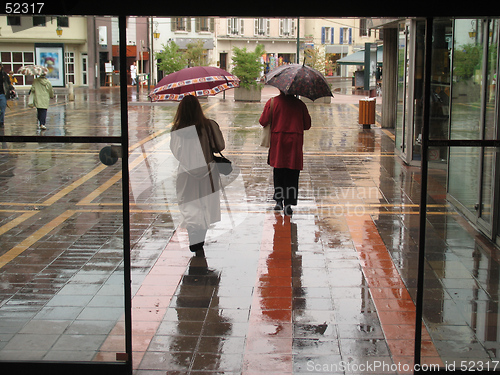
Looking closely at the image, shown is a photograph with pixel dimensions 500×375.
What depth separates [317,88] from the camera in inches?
293

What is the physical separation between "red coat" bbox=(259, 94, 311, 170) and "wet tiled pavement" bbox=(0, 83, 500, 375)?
77cm

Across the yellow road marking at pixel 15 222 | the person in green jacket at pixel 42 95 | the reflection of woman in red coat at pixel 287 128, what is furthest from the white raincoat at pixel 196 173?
the yellow road marking at pixel 15 222

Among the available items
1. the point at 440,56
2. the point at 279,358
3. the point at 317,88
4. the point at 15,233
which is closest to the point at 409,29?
the point at 440,56

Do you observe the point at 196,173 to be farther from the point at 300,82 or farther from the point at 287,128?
the point at 300,82

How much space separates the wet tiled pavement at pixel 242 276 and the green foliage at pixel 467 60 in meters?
1.67

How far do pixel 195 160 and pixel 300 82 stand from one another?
1.88m

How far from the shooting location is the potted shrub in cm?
2711

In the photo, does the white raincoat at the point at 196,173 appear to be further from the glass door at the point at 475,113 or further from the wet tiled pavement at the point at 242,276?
the glass door at the point at 475,113

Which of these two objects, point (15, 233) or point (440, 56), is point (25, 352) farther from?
point (440, 56)

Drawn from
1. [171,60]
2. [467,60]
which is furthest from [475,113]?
[171,60]

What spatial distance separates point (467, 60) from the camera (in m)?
7.59

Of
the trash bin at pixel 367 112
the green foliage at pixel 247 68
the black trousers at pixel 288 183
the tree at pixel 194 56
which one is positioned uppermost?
the tree at pixel 194 56

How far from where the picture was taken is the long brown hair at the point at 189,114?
6.23 meters

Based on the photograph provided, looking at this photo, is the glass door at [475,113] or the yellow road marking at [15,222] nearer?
the glass door at [475,113]
